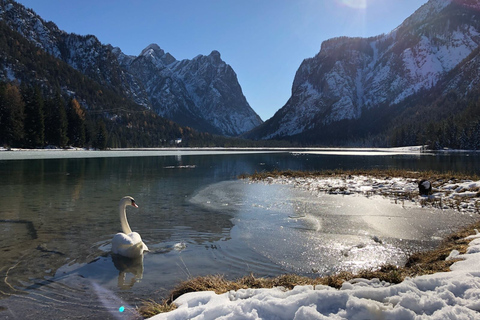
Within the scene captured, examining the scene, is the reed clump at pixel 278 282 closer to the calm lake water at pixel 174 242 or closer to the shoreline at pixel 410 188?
the calm lake water at pixel 174 242

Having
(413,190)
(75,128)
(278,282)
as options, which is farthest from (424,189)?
(75,128)

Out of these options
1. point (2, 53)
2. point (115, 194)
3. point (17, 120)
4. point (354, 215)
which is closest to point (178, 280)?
point (354, 215)

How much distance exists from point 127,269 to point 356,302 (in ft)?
21.7

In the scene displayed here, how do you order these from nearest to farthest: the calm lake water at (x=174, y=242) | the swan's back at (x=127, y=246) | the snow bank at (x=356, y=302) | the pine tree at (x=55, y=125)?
the snow bank at (x=356, y=302), the calm lake water at (x=174, y=242), the swan's back at (x=127, y=246), the pine tree at (x=55, y=125)

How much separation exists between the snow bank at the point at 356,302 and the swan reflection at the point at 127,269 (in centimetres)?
268

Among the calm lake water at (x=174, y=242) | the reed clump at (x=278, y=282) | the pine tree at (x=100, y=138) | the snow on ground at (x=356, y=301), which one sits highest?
the pine tree at (x=100, y=138)

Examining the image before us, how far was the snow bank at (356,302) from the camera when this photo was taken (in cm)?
439

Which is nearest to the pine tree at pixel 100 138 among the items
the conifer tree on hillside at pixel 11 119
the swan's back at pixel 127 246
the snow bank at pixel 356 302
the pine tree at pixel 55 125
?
the pine tree at pixel 55 125

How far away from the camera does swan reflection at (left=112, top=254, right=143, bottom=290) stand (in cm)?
765

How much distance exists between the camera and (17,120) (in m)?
82.8

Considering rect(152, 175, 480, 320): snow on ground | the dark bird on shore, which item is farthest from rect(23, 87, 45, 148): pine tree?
rect(152, 175, 480, 320): snow on ground

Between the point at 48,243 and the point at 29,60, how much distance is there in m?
238

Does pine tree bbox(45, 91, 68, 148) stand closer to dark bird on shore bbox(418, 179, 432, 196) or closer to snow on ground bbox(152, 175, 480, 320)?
dark bird on shore bbox(418, 179, 432, 196)

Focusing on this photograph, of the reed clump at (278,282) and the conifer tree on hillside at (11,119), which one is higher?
the conifer tree on hillside at (11,119)
